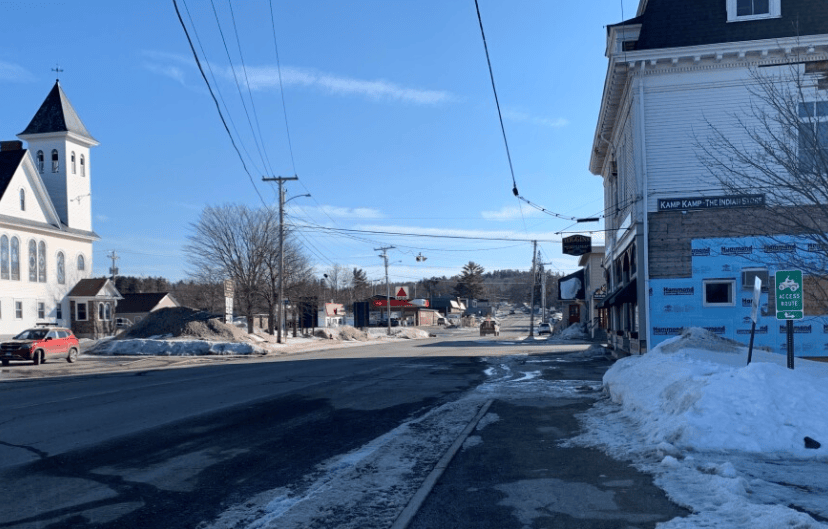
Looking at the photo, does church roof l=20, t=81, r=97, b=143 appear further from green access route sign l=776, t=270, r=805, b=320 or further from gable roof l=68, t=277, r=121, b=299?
green access route sign l=776, t=270, r=805, b=320

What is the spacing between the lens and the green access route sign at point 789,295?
10875mm

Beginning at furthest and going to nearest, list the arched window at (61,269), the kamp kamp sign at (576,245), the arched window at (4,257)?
1. the arched window at (61,269)
2. the arched window at (4,257)
3. the kamp kamp sign at (576,245)

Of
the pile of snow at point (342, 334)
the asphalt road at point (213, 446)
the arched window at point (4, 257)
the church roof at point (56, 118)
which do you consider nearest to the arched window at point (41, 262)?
the arched window at point (4, 257)

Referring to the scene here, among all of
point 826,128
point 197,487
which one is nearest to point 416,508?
point 197,487

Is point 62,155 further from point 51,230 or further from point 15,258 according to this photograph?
point 15,258

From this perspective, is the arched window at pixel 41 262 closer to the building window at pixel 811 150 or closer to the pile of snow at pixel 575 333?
the pile of snow at pixel 575 333

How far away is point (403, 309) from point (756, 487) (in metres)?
107

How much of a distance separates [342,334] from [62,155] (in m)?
26.6

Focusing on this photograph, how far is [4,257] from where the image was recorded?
45.6 m

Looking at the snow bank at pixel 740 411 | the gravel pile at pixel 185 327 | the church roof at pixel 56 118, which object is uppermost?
the church roof at pixel 56 118

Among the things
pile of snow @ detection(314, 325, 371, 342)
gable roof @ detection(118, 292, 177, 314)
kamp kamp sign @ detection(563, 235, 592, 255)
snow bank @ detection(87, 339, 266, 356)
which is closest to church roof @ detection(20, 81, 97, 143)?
snow bank @ detection(87, 339, 266, 356)

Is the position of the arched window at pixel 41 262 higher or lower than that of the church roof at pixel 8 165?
lower

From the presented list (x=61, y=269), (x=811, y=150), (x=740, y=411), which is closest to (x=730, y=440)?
(x=740, y=411)

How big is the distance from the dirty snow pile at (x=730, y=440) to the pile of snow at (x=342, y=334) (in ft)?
165
